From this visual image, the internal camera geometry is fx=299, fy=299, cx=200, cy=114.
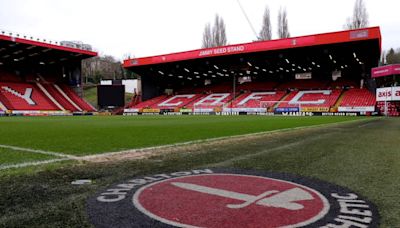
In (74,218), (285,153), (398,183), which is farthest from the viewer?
(285,153)

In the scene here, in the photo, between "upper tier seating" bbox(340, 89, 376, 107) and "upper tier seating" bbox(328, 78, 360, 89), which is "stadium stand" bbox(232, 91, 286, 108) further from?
"upper tier seating" bbox(340, 89, 376, 107)

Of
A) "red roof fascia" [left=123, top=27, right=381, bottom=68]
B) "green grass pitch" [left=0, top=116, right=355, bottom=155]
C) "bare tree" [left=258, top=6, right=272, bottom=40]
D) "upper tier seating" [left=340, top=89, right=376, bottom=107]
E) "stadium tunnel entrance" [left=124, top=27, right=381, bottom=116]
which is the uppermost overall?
"bare tree" [left=258, top=6, right=272, bottom=40]

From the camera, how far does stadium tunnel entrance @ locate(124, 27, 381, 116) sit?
3347 centimetres

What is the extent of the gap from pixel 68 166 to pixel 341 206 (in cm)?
357

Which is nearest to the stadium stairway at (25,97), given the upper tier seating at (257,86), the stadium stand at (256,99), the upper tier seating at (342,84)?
the stadium stand at (256,99)

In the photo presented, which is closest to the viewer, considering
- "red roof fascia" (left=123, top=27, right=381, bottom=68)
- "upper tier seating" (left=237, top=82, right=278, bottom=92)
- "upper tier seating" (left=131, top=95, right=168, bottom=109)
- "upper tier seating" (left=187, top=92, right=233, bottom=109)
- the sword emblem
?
the sword emblem

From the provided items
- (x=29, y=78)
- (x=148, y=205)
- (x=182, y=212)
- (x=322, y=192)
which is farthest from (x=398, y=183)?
(x=29, y=78)

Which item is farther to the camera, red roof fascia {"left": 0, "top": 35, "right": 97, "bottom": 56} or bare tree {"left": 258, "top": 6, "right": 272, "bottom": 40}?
bare tree {"left": 258, "top": 6, "right": 272, "bottom": 40}

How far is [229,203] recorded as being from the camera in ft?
8.75

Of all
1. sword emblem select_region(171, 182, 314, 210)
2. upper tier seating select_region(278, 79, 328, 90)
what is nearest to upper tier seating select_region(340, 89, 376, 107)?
upper tier seating select_region(278, 79, 328, 90)

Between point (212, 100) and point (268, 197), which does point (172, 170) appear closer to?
point (268, 197)

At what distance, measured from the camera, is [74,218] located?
87.3 inches

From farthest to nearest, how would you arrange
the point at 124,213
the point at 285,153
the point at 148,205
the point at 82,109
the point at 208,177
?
1. the point at 82,109
2. the point at 285,153
3. the point at 208,177
4. the point at 148,205
5. the point at 124,213

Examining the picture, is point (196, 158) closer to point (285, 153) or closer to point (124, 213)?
point (285, 153)
